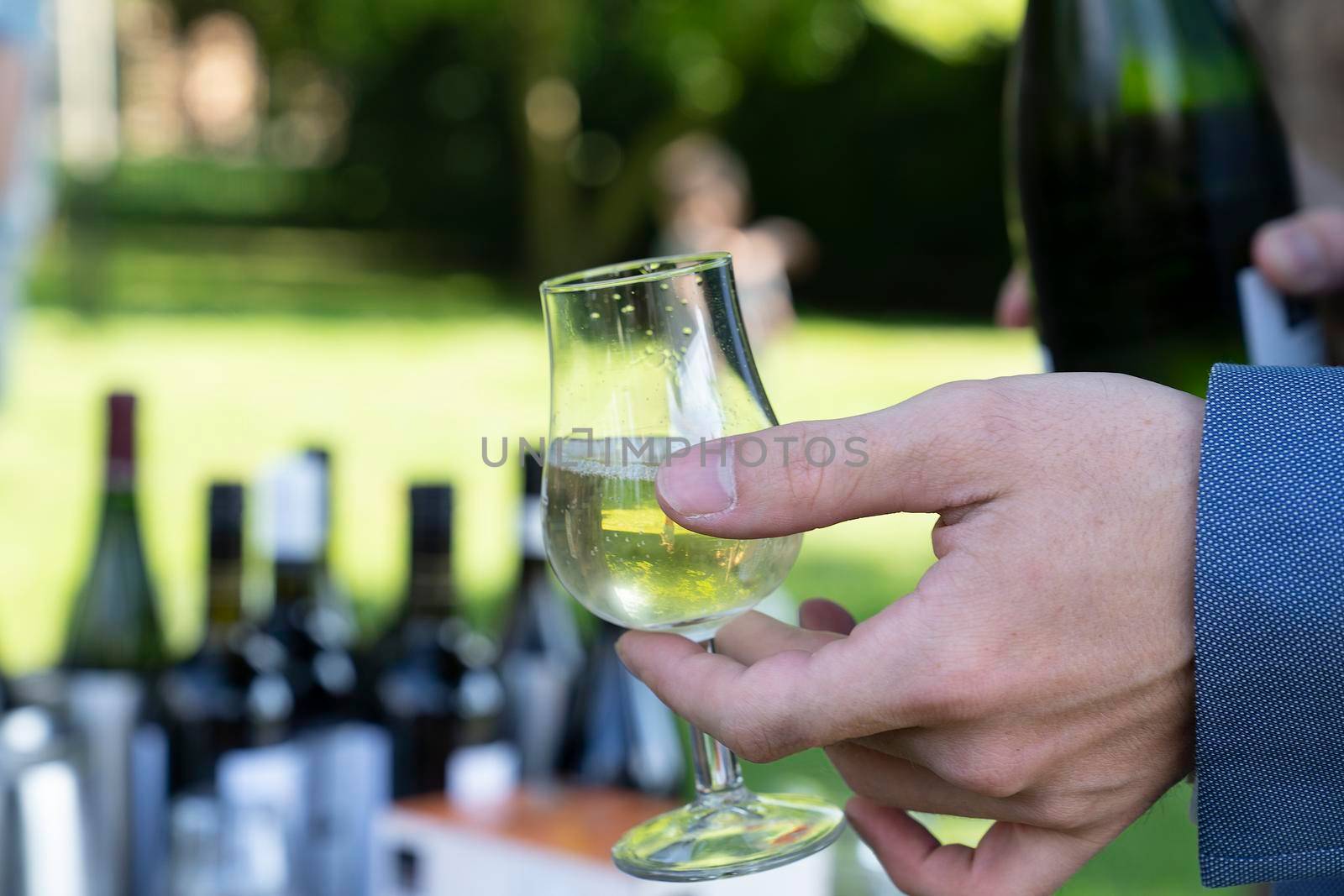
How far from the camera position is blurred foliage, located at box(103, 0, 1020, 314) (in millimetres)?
17062

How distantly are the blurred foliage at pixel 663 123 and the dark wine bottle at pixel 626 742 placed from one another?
45.4ft

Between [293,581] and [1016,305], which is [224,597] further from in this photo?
[1016,305]

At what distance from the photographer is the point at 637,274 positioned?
3.48 ft

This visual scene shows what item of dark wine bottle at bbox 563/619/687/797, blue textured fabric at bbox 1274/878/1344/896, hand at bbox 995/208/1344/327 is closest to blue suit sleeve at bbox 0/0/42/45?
dark wine bottle at bbox 563/619/687/797

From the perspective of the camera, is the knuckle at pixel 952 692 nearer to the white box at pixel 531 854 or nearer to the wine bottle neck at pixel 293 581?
the white box at pixel 531 854

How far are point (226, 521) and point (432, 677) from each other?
0.45m

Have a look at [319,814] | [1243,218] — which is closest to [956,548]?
[1243,218]

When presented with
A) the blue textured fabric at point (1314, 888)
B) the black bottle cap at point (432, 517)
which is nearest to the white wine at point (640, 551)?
the blue textured fabric at point (1314, 888)

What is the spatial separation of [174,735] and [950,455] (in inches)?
64.3

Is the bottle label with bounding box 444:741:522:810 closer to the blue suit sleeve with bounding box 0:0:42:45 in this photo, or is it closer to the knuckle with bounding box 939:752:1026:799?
the knuckle with bounding box 939:752:1026:799

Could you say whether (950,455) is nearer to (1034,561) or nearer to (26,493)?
(1034,561)

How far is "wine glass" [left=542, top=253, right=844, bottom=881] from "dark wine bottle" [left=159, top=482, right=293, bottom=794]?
119 centimetres

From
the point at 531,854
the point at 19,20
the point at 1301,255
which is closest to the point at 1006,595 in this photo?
the point at 1301,255

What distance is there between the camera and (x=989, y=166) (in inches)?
677
